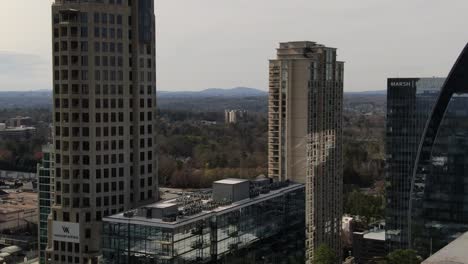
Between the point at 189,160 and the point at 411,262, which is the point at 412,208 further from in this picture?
the point at 189,160

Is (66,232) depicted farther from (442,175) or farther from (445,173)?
(445,173)

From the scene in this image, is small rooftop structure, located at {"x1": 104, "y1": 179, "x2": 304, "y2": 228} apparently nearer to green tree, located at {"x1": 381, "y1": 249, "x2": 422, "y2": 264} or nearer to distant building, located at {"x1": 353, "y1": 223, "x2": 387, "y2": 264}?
green tree, located at {"x1": 381, "y1": 249, "x2": 422, "y2": 264}

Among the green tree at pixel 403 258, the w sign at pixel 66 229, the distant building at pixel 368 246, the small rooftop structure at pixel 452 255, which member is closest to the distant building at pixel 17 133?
the distant building at pixel 368 246

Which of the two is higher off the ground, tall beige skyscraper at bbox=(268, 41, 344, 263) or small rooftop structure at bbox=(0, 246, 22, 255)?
tall beige skyscraper at bbox=(268, 41, 344, 263)

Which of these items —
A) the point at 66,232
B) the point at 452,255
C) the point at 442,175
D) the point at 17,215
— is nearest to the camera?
the point at 452,255

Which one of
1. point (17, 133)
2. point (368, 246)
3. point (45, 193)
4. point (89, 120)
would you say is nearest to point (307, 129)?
point (368, 246)

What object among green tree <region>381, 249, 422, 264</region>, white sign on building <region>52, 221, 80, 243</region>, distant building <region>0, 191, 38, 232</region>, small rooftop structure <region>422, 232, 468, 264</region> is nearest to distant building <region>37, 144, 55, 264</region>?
white sign on building <region>52, 221, 80, 243</region>
